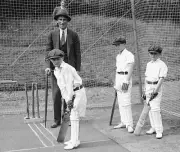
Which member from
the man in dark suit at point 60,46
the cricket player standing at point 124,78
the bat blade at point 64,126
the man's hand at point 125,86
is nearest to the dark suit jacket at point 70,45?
the man in dark suit at point 60,46

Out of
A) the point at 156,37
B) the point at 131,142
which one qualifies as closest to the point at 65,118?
the point at 131,142

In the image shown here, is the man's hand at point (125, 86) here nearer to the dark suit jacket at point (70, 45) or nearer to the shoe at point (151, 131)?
the shoe at point (151, 131)

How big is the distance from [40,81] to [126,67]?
5378mm

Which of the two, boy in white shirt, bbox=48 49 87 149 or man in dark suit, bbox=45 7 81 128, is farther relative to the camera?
man in dark suit, bbox=45 7 81 128

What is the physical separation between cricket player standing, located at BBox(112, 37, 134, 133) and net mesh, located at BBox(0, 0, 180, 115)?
2.14m

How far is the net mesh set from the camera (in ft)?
25.1

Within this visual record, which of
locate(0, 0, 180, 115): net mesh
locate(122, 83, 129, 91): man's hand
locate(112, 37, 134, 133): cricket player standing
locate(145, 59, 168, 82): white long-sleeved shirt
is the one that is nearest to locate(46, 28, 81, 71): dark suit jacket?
locate(112, 37, 134, 133): cricket player standing

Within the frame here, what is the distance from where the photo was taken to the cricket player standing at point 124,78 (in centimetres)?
456

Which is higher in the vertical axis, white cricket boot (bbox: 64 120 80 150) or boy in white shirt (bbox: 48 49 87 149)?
boy in white shirt (bbox: 48 49 87 149)

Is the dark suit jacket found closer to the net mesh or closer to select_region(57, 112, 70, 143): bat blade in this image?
select_region(57, 112, 70, 143): bat blade

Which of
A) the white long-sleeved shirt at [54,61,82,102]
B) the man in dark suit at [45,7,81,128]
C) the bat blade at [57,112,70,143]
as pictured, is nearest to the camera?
the white long-sleeved shirt at [54,61,82,102]

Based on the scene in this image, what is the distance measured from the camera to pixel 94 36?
10.4m

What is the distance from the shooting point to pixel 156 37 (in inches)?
352

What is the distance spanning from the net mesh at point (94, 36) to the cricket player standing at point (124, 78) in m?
2.14
